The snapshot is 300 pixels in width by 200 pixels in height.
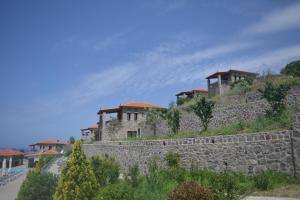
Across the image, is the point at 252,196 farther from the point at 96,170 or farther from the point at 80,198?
the point at 96,170

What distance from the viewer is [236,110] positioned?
909 inches

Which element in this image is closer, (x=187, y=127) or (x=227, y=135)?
(x=227, y=135)

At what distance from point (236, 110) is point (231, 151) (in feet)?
27.3

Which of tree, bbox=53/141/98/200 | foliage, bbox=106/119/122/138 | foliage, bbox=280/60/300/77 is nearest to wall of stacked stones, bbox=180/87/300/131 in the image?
foliage, bbox=280/60/300/77

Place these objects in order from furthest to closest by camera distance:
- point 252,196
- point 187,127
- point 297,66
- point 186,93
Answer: point 186,93, point 297,66, point 187,127, point 252,196

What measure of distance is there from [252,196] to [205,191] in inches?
133

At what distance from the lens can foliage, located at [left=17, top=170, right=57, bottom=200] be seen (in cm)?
1952

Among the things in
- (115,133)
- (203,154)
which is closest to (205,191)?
(203,154)

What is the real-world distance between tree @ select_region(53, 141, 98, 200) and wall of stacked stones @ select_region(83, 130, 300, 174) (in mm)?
6121

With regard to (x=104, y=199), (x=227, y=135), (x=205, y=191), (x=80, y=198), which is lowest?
(x=80, y=198)

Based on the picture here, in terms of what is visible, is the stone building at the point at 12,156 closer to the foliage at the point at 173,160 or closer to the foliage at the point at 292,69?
the foliage at the point at 173,160

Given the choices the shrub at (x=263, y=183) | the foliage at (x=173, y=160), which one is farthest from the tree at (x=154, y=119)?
the shrub at (x=263, y=183)

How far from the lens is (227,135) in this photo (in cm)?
1595

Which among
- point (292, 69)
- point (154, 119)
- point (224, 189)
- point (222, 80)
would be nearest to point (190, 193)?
A: point (224, 189)
